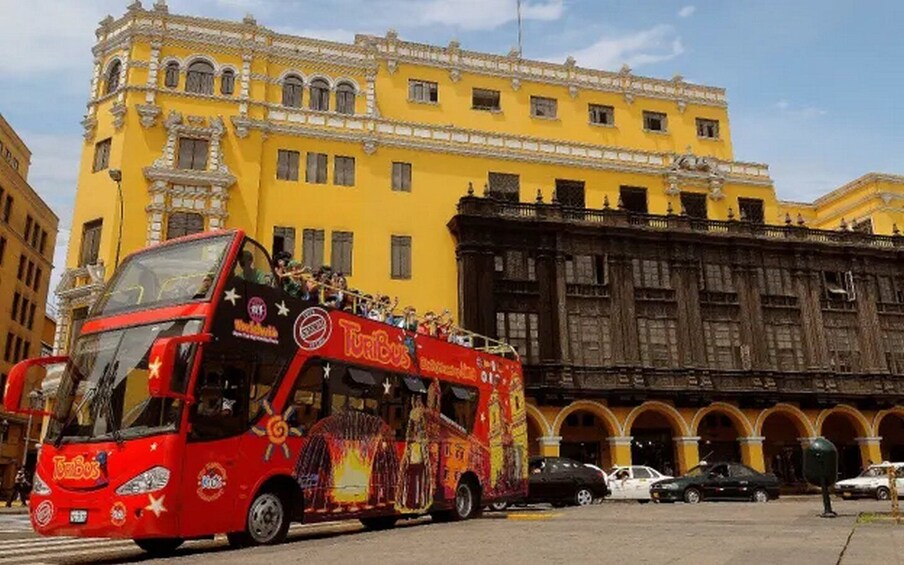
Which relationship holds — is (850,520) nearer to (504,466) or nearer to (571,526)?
(571,526)

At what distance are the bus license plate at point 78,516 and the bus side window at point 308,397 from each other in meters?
3.47

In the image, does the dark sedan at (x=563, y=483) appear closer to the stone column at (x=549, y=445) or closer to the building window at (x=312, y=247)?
the stone column at (x=549, y=445)

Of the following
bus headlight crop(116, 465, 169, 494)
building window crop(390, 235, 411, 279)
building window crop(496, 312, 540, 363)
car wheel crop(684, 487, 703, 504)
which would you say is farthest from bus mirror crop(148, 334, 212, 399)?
building window crop(496, 312, 540, 363)

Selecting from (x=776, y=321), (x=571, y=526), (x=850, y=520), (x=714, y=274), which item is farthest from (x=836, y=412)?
(x=571, y=526)

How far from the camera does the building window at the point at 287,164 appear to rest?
108ft

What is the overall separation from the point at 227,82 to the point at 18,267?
23.0m

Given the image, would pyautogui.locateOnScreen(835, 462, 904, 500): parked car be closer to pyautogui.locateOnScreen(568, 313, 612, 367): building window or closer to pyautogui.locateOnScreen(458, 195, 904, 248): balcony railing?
pyautogui.locateOnScreen(568, 313, 612, 367): building window

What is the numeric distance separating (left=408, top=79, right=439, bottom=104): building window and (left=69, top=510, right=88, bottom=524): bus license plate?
29384 mm

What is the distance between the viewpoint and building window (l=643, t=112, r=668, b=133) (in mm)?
40250

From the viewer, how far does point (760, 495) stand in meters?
26.1

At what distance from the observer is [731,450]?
36.4m

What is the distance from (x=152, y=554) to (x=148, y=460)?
6.91 feet

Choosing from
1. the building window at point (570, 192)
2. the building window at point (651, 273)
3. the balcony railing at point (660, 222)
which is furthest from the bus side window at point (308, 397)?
the building window at point (570, 192)

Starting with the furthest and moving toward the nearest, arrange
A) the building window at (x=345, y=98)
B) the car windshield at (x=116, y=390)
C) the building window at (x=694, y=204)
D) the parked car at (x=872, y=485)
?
1. the building window at (x=694, y=204)
2. the building window at (x=345, y=98)
3. the parked car at (x=872, y=485)
4. the car windshield at (x=116, y=390)
